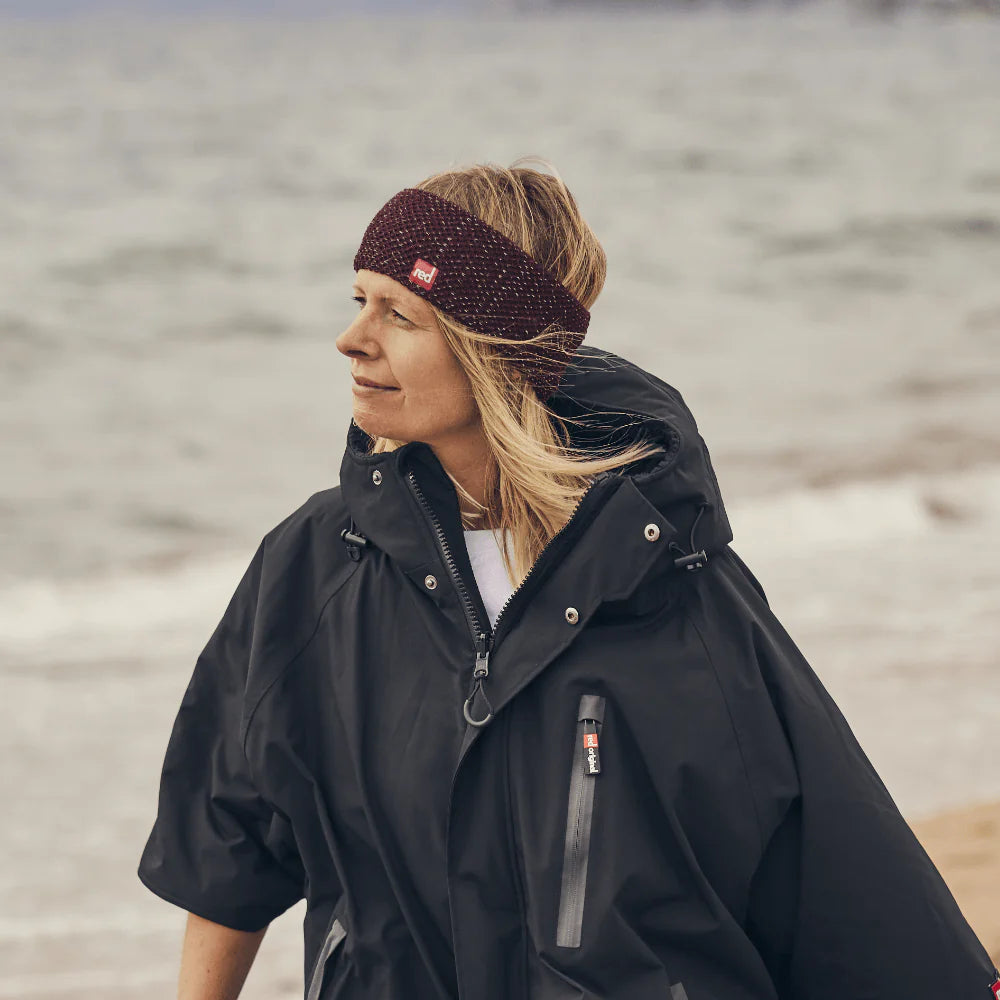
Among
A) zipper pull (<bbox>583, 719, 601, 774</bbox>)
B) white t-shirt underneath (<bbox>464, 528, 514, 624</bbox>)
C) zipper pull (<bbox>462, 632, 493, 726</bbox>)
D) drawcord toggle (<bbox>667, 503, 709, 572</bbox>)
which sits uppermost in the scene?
drawcord toggle (<bbox>667, 503, 709, 572</bbox>)

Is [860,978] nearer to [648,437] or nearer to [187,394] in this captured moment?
A: [648,437]

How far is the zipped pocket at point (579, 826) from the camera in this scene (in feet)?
5.50

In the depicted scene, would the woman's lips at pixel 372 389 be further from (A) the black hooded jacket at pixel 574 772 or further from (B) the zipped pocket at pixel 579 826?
(B) the zipped pocket at pixel 579 826

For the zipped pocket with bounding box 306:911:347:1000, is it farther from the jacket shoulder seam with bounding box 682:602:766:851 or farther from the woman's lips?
the woman's lips

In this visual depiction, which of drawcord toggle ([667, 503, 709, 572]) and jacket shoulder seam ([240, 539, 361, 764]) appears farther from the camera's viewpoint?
jacket shoulder seam ([240, 539, 361, 764])

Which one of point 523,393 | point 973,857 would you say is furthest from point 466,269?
point 973,857

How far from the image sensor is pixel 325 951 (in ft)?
6.03

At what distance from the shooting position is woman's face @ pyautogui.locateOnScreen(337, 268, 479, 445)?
1811 millimetres

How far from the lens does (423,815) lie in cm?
175

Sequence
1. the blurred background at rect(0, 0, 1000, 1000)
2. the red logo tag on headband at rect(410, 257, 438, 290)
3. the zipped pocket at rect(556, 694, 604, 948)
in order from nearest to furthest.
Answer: the zipped pocket at rect(556, 694, 604, 948)
the red logo tag on headband at rect(410, 257, 438, 290)
the blurred background at rect(0, 0, 1000, 1000)

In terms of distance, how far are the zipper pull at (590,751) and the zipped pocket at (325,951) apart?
383 mm

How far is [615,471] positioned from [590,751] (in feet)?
1.16

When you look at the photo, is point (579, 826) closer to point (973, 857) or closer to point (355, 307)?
point (973, 857)

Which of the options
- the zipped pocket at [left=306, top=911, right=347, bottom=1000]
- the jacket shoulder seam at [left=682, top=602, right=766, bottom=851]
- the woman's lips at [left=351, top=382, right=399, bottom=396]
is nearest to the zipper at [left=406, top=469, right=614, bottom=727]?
the woman's lips at [left=351, top=382, right=399, bottom=396]
